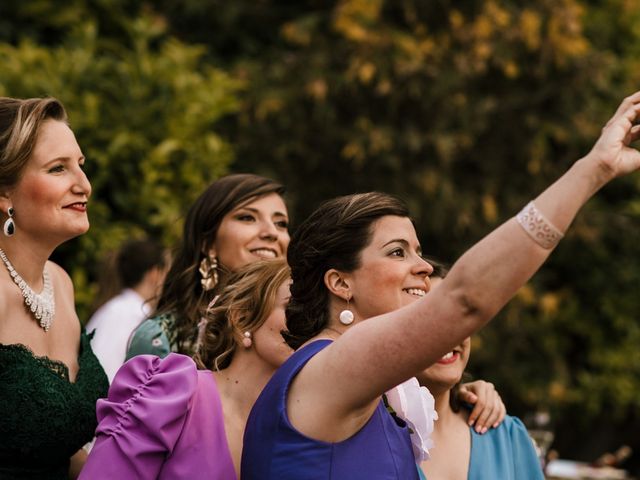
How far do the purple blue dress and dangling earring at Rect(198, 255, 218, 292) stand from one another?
1.12m

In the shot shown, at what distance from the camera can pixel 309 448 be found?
2.40 meters

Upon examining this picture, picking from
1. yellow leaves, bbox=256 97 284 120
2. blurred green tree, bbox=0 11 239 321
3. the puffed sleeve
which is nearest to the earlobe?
the puffed sleeve

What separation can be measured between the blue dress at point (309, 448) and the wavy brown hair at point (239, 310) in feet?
2.22

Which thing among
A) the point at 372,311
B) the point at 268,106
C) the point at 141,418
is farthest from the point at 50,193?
the point at 268,106

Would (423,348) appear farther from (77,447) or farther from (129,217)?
(129,217)

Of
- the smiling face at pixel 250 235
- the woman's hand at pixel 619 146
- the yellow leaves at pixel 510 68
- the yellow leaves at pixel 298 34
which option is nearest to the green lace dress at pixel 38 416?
the smiling face at pixel 250 235

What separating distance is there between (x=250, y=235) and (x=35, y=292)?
1085 millimetres

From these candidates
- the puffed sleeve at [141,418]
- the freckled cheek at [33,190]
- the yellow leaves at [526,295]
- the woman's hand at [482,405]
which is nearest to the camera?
the puffed sleeve at [141,418]

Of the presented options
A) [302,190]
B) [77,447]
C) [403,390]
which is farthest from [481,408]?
[302,190]

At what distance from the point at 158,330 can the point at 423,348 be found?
2079 mm

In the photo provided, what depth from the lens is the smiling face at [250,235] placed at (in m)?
4.21

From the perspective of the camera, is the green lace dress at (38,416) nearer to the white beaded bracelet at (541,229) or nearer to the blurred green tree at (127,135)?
the white beaded bracelet at (541,229)

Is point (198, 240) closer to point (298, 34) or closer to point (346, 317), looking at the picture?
point (346, 317)

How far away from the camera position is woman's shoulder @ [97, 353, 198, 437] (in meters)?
2.94
